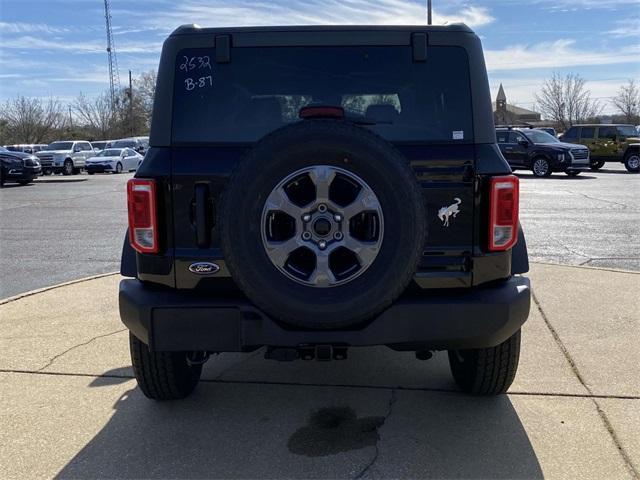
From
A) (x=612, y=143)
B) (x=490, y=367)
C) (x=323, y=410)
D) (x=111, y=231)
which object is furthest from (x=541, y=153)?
(x=323, y=410)

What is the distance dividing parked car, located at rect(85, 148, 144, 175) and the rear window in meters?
29.7

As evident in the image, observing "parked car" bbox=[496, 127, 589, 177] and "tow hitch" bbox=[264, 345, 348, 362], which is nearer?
"tow hitch" bbox=[264, 345, 348, 362]

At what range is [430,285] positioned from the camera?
9.95 ft

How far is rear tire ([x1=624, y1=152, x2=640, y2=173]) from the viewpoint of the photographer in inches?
957

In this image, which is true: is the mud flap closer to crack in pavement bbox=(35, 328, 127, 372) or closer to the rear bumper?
the rear bumper

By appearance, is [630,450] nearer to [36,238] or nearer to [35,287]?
[35,287]

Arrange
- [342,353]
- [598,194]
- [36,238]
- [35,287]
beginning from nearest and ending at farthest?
[342,353] → [35,287] → [36,238] → [598,194]

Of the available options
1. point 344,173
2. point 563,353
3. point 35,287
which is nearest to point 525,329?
point 563,353

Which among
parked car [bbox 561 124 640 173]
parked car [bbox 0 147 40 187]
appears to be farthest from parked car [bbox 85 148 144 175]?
parked car [bbox 561 124 640 173]

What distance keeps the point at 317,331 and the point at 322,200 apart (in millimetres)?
596

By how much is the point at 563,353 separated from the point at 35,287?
17.2ft

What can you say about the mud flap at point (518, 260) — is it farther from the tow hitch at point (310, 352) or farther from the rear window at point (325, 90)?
the tow hitch at point (310, 352)

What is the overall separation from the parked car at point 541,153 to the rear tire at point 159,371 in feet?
61.8

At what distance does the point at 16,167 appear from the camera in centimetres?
2284
